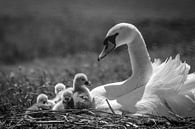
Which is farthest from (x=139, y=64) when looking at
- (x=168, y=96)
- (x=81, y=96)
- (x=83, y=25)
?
(x=83, y=25)

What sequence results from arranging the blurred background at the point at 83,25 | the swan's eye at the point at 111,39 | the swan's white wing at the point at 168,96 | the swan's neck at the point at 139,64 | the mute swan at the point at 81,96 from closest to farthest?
the swan's white wing at the point at 168,96 < the mute swan at the point at 81,96 < the swan's neck at the point at 139,64 < the swan's eye at the point at 111,39 < the blurred background at the point at 83,25

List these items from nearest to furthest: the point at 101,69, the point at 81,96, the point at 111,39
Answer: the point at 81,96 < the point at 111,39 < the point at 101,69

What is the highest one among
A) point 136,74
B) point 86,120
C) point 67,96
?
point 136,74

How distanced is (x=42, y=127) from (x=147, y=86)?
5.58ft

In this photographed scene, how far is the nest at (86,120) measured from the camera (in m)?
6.38

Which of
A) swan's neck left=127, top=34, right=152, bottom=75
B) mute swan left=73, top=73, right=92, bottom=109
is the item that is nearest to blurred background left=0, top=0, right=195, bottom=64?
swan's neck left=127, top=34, right=152, bottom=75

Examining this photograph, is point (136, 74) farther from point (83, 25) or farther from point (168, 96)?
point (83, 25)

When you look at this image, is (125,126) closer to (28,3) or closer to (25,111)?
(25,111)

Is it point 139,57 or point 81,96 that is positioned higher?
point 139,57

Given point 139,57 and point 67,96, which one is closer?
point 67,96

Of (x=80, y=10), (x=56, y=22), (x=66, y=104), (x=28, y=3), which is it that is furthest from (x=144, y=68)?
(x=28, y=3)

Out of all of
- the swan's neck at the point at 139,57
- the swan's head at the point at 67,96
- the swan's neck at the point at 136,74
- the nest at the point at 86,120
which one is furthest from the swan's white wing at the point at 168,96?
the swan's head at the point at 67,96

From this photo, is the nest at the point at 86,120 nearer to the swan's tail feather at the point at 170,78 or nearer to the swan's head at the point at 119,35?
the swan's tail feather at the point at 170,78

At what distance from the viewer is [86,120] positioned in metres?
6.54
